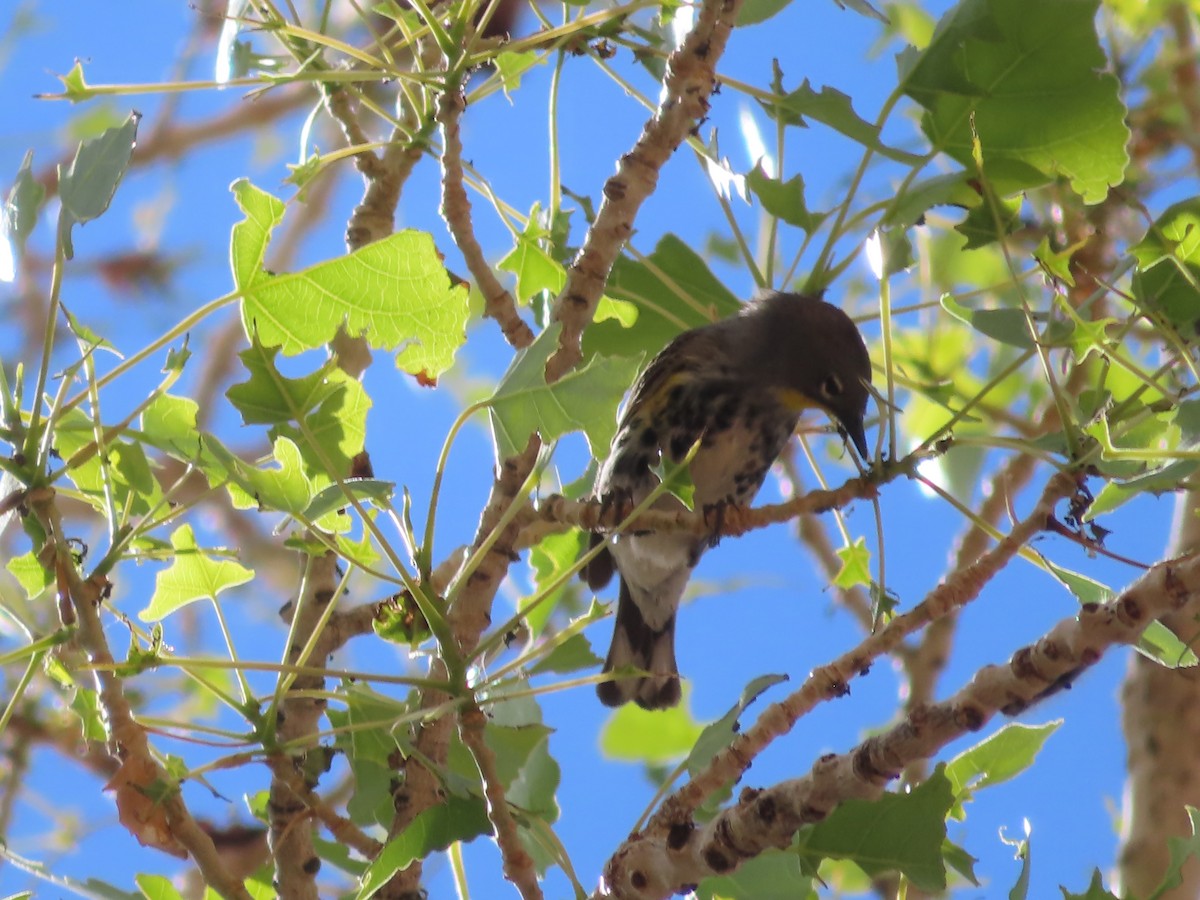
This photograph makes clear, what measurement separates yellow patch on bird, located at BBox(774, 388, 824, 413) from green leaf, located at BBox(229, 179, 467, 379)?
4.20 ft

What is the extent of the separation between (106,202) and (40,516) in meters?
0.36

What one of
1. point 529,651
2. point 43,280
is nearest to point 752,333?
point 529,651

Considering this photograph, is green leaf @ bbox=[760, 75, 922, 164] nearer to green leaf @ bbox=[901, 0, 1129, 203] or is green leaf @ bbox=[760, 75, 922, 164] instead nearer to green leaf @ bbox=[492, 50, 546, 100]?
green leaf @ bbox=[901, 0, 1129, 203]

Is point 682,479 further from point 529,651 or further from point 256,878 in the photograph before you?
point 256,878

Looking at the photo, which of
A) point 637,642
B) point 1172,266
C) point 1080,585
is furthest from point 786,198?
point 637,642

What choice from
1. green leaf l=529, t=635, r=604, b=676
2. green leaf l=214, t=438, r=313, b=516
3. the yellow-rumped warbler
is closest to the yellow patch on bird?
the yellow-rumped warbler

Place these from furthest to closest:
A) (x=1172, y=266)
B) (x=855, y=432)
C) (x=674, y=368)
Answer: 1. (x=674, y=368)
2. (x=855, y=432)
3. (x=1172, y=266)

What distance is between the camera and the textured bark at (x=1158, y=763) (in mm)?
2574

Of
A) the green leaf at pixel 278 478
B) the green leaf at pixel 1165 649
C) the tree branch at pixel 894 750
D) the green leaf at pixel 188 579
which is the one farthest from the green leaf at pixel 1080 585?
the green leaf at pixel 188 579

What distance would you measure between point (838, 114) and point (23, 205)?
102cm

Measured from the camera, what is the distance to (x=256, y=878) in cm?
202

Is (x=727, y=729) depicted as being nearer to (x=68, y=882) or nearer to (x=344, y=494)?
(x=344, y=494)

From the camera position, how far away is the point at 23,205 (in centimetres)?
151

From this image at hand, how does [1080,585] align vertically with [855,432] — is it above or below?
below
